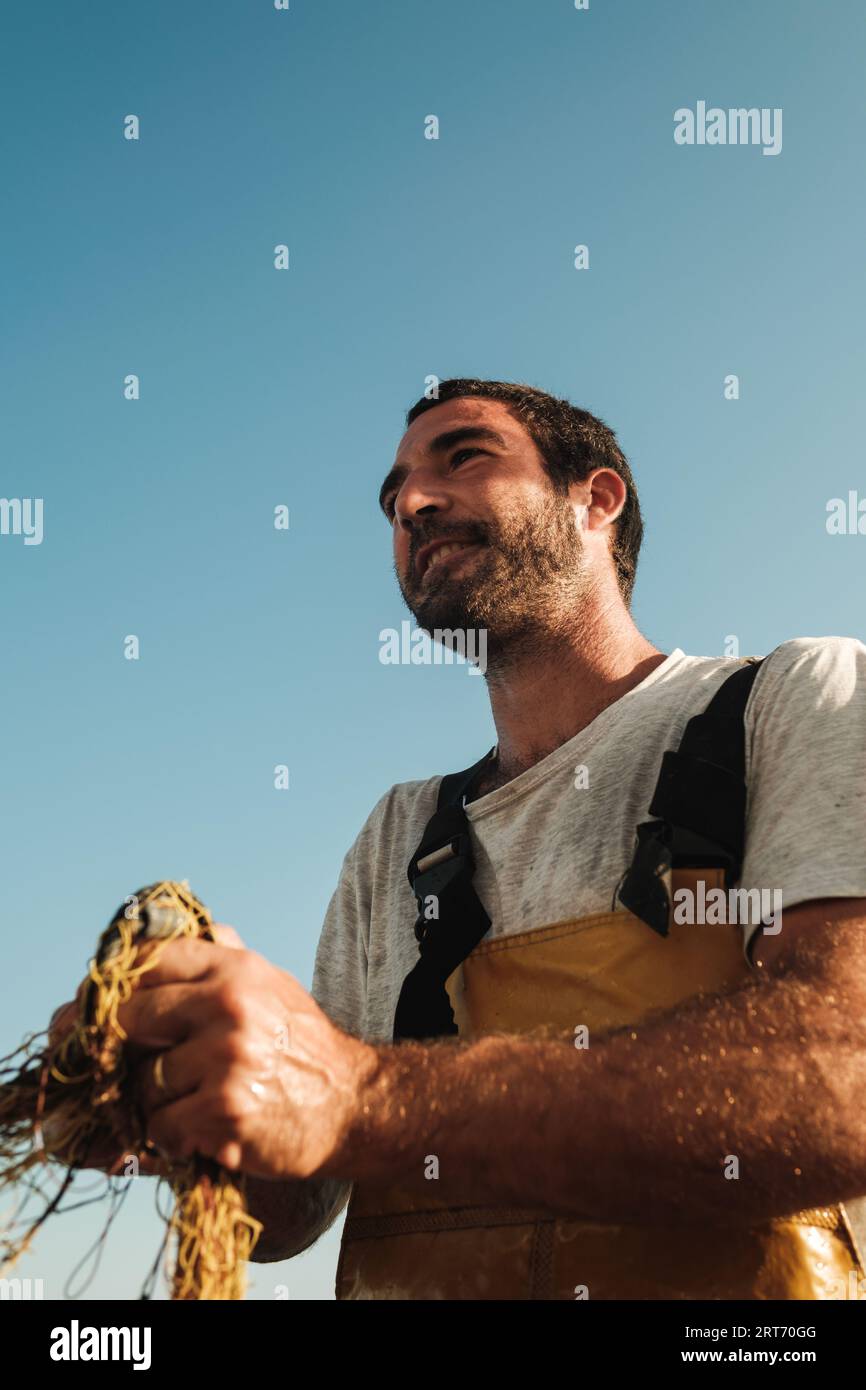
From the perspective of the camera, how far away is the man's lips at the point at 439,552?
5.98 m

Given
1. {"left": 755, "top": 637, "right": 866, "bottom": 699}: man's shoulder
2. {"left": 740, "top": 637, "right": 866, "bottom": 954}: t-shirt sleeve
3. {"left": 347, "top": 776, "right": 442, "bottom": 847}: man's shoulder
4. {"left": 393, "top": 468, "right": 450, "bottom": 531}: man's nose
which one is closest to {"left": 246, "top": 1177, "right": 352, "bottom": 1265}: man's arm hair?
{"left": 347, "top": 776, "right": 442, "bottom": 847}: man's shoulder

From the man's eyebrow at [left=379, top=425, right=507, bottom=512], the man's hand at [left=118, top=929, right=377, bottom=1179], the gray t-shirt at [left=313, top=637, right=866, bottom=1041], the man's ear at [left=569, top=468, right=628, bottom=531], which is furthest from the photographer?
the man's ear at [left=569, top=468, right=628, bottom=531]

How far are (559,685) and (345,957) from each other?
169cm

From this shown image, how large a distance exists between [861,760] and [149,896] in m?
2.38

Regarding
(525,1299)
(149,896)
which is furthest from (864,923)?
(149,896)

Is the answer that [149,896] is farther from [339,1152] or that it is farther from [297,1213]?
[297,1213]

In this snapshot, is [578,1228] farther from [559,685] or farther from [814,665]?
[559,685]

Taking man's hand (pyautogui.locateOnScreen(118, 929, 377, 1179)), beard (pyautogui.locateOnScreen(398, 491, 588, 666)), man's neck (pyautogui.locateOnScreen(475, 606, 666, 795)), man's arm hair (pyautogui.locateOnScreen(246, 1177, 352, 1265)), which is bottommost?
man's arm hair (pyautogui.locateOnScreen(246, 1177, 352, 1265))

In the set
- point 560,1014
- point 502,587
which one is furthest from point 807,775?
point 502,587

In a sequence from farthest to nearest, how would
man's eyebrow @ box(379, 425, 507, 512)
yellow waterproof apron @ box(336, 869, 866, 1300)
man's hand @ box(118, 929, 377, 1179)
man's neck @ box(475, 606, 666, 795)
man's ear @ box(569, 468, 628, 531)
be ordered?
man's ear @ box(569, 468, 628, 531) < man's eyebrow @ box(379, 425, 507, 512) < man's neck @ box(475, 606, 666, 795) < yellow waterproof apron @ box(336, 869, 866, 1300) < man's hand @ box(118, 929, 377, 1179)

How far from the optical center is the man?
9.21 feet

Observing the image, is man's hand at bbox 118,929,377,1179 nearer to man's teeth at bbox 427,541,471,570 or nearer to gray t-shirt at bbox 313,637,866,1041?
gray t-shirt at bbox 313,637,866,1041

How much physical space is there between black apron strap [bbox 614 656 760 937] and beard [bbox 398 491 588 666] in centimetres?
167

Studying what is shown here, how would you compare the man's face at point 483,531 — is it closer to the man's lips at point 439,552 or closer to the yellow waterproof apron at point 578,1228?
the man's lips at point 439,552
